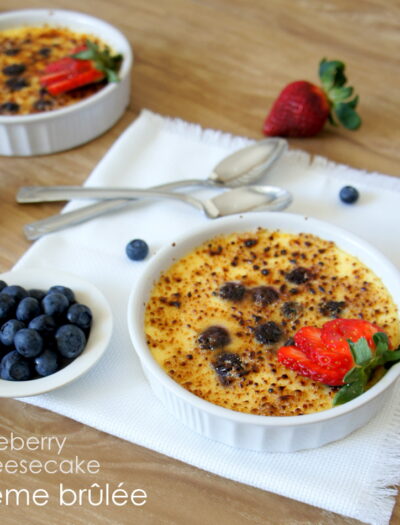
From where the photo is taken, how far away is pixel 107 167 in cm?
210

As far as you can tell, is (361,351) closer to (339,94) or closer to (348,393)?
(348,393)

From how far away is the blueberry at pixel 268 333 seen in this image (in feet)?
5.05

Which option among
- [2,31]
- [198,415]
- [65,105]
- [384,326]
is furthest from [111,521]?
[2,31]

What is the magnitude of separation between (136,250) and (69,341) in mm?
400

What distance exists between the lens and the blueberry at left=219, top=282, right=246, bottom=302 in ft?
5.36

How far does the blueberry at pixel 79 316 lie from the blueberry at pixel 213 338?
Answer: 0.82 feet

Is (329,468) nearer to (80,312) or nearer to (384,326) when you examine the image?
(384,326)

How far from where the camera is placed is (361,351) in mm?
1354

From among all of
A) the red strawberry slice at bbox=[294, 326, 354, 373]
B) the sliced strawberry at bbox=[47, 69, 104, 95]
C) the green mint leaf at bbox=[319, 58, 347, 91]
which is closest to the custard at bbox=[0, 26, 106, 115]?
the sliced strawberry at bbox=[47, 69, 104, 95]

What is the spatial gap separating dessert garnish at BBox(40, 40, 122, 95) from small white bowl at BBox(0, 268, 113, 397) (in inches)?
29.4

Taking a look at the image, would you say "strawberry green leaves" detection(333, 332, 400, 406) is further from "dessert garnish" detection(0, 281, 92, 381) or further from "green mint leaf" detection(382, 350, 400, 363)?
"dessert garnish" detection(0, 281, 92, 381)

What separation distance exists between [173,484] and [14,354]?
418 mm

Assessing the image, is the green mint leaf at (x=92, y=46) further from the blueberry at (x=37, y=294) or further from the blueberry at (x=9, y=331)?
the blueberry at (x=9, y=331)

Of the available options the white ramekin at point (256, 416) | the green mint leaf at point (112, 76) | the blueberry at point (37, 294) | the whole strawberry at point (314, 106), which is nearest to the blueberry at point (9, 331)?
the blueberry at point (37, 294)
